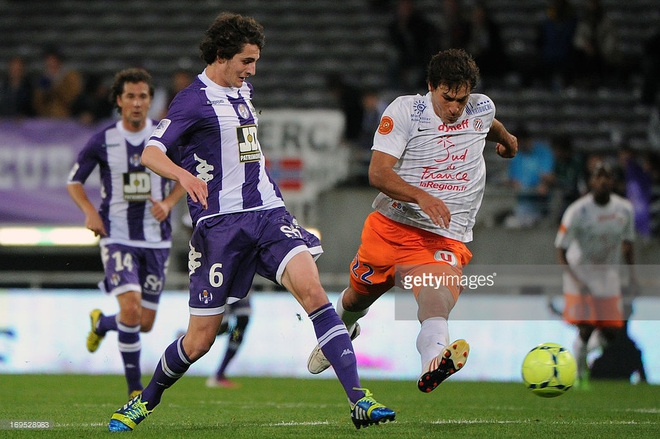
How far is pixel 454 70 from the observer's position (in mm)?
6566

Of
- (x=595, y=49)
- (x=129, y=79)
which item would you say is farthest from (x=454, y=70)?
(x=595, y=49)

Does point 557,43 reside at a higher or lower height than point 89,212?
higher

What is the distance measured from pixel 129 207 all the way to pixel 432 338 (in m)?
3.49

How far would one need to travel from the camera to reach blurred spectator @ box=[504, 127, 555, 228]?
13.6m

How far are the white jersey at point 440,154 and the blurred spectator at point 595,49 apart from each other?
374 inches

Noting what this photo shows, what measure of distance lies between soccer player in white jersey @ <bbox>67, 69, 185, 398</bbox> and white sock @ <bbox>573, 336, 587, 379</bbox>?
5053mm

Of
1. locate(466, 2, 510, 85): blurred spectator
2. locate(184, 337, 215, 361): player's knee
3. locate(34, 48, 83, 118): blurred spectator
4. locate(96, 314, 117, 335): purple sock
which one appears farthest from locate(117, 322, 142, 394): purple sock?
locate(466, 2, 510, 85): blurred spectator

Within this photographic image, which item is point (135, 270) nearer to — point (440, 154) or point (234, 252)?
point (234, 252)

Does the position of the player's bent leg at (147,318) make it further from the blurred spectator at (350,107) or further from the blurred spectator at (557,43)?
the blurred spectator at (557,43)

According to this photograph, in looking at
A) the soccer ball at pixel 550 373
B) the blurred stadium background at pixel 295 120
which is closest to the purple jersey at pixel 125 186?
the soccer ball at pixel 550 373

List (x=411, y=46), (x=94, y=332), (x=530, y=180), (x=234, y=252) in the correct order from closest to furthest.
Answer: (x=234, y=252) < (x=94, y=332) < (x=530, y=180) < (x=411, y=46)

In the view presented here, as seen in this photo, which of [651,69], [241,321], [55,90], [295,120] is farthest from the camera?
[55,90]

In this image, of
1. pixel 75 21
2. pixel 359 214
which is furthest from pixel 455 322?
pixel 75 21

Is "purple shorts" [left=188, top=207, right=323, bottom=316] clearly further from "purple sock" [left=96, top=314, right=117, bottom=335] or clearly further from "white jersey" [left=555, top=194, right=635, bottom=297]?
"white jersey" [left=555, top=194, right=635, bottom=297]
